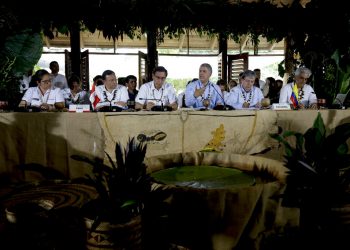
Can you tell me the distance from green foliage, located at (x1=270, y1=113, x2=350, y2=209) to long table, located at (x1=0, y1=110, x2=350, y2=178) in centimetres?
161

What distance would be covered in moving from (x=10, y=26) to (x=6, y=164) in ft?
6.77

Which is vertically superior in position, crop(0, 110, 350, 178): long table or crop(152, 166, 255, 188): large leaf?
crop(0, 110, 350, 178): long table

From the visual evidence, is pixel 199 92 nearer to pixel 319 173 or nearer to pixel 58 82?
pixel 319 173

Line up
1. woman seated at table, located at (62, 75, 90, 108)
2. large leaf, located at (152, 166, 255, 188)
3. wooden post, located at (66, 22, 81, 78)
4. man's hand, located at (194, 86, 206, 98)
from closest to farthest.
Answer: large leaf, located at (152, 166, 255, 188) → man's hand, located at (194, 86, 206, 98) → woman seated at table, located at (62, 75, 90, 108) → wooden post, located at (66, 22, 81, 78)

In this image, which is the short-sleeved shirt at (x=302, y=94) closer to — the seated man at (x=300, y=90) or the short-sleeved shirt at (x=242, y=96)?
the seated man at (x=300, y=90)

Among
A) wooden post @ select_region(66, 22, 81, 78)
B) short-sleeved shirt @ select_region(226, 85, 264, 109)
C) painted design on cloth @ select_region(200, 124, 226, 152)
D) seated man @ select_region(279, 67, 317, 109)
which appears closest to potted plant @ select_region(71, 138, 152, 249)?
painted design on cloth @ select_region(200, 124, 226, 152)

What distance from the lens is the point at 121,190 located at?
1827mm

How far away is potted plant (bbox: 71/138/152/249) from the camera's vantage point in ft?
5.37

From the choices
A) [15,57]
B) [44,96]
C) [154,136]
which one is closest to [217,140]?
[154,136]

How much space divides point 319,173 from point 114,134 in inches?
88.6

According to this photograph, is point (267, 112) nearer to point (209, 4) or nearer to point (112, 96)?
point (209, 4)

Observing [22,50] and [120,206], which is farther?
[22,50]

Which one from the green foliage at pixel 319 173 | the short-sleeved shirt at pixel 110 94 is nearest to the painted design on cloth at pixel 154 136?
the green foliage at pixel 319 173

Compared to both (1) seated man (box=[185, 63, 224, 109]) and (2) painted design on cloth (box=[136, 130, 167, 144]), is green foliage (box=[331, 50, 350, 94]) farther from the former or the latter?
(2) painted design on cloth (box=[136, 130, 167, 144])
